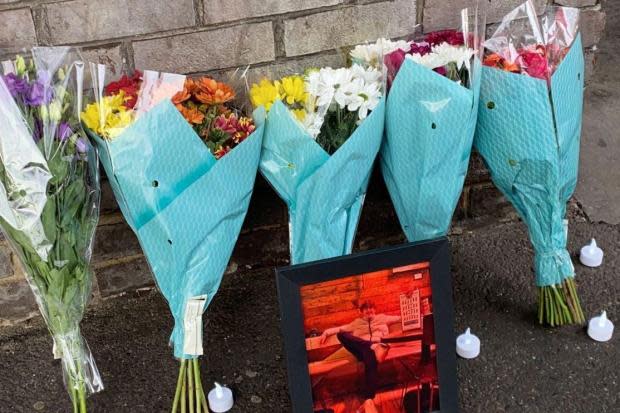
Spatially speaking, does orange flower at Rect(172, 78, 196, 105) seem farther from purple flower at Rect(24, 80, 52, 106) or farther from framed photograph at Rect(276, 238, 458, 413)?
framed photograph at Rect(276, 238, 458, 413)

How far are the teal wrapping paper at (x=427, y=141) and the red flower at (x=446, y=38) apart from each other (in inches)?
10.5

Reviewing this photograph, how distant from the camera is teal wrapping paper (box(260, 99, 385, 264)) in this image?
213 centimetres

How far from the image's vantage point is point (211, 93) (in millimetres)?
2234

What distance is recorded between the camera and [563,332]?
8.14ft

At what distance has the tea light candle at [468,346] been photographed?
238 centimetres

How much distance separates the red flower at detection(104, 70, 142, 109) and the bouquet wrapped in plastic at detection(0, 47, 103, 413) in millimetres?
109

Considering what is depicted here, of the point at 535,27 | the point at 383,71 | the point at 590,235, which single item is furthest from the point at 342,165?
the point at 590,235

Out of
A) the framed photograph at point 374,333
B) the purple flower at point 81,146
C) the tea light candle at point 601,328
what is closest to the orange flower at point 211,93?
the purple flower at point 81,146

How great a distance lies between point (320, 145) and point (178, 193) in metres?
0.42

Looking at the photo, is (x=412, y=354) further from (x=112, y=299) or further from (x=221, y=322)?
(x=112, y=299)

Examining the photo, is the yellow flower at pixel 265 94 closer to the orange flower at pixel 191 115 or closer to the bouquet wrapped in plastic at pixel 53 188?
the orange flower at pixel 191 115

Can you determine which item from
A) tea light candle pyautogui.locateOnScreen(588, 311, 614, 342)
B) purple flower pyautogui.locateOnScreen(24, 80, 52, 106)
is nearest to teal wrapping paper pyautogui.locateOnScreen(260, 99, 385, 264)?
purple flower pyautogui.locateOnScreen(24, 80, 52, 106)

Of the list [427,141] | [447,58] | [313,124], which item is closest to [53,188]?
[313,124]

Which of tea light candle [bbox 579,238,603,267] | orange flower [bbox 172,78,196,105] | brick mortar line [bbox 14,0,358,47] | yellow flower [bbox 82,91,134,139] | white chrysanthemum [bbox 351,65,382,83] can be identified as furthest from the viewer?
tea light candle [bbox 579,238,603,267]
